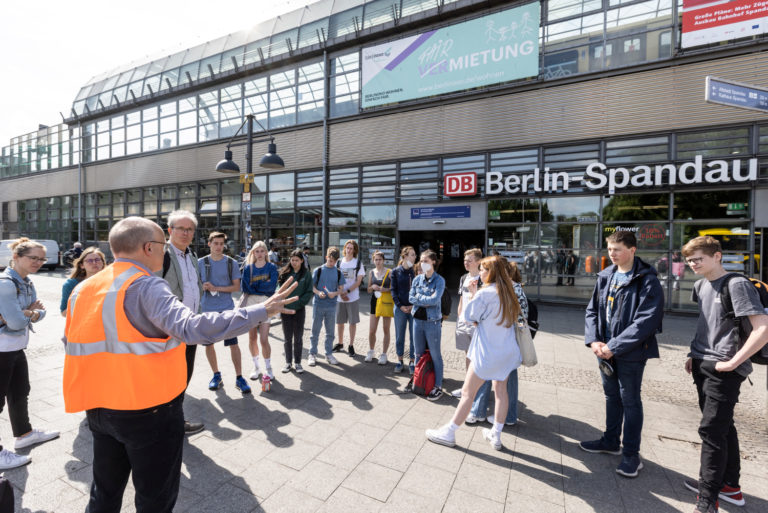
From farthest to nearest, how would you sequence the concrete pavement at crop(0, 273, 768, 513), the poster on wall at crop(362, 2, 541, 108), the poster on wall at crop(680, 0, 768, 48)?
the poster on wall at crop(362, 2, 541, 108) < the poster on wall at crop(680, 0, 768, 48) < the concrete pavement at crop(0, 273, 768, 513)

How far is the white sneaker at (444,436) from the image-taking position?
333 centimetres

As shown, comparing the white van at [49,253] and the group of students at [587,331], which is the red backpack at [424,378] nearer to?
the group of students at [587,331]

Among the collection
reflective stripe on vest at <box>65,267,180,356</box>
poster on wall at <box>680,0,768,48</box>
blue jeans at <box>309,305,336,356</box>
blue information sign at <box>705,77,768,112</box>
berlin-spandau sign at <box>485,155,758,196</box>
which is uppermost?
poster on wall at <box>680,0,768,48</box>

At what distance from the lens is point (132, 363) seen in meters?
1.72

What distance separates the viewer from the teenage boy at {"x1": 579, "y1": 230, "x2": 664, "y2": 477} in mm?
2914

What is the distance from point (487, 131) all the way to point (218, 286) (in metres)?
10.3

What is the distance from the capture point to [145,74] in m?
20.1

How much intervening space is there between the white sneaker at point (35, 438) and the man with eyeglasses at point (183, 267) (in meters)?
1.11

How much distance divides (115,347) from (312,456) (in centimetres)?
205

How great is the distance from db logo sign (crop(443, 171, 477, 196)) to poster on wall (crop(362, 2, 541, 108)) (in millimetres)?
2966

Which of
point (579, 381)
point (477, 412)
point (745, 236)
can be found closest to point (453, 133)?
point (745, 236)

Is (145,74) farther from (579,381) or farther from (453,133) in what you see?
(579,381)

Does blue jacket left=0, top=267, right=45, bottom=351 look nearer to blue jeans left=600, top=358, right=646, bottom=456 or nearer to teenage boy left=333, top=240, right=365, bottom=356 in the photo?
teenage boy left=333, top=240, right=365, bottom=356

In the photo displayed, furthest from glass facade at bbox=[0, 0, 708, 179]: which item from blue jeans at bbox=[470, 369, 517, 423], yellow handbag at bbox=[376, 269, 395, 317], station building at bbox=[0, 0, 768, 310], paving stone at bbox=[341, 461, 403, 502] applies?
paving stone at bbox=[341, 461, 403, 502]
